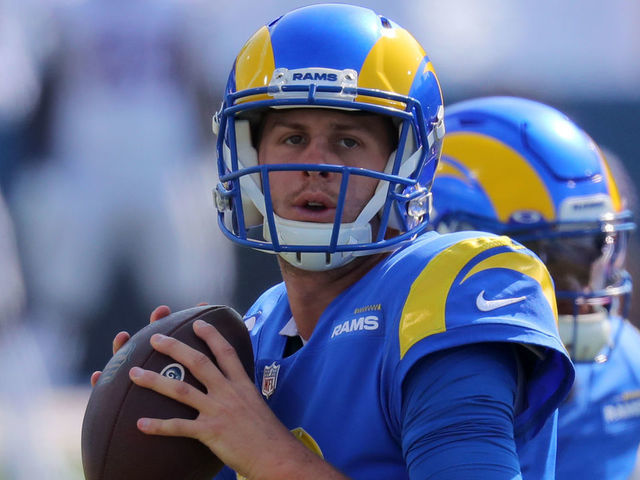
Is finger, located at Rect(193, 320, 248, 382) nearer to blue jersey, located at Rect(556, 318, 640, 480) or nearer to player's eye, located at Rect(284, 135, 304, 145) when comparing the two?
player's eye, located at Rect(284, 135, 304, 145)

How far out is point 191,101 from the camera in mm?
4121

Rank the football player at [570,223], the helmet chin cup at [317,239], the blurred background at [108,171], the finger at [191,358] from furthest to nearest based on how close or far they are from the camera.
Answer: the blurred background at [108,171] < the football player at [570,223] < the helmet chin cup at [317,239] < the finger at [191,358]

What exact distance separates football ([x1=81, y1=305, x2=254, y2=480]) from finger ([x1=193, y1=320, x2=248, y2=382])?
0.8 inches

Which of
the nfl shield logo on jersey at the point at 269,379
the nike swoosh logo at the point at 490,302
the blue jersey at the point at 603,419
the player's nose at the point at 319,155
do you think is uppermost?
the player's nose at the point at 319,155

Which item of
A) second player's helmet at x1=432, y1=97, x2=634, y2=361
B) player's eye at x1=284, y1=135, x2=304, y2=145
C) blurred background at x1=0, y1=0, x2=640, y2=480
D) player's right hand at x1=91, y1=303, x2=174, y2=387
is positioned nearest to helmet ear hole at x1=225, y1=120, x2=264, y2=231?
player's eye at x1=284, y1=135, x2=304, y2=145

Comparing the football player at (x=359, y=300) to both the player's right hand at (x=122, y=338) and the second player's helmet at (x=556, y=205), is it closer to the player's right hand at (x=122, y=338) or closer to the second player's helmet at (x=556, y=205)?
the player's right hand at (x=122, y=338)

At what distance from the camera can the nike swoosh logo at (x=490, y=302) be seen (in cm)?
125

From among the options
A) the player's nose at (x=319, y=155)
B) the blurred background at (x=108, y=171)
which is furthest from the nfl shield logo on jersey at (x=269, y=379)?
the blurred background at (x=108, y=171)

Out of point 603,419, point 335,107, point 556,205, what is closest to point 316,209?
point 335,107

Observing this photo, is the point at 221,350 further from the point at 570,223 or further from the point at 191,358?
the point at 570,223

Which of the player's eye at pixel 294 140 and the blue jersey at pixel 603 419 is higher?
the player's eye at pixel 294 140

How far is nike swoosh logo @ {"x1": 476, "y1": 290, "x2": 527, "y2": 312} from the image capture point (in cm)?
125

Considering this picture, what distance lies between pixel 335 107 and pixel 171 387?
0.55 meters

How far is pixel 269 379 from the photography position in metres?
1.53
